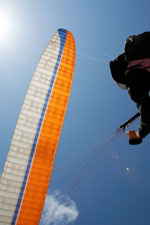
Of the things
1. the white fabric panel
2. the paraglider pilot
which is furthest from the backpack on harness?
the white fabric panel

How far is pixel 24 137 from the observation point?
6.75m

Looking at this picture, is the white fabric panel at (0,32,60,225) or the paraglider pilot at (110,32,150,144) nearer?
the paraglider pilot at (110,32,150,144)

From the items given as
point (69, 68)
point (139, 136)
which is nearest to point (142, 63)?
point (139, 136)

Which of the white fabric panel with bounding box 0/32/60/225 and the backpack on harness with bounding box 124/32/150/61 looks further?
the white fabric panel with bounding box 0/32/60/225

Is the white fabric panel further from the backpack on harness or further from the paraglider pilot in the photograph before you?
the backpack on harness

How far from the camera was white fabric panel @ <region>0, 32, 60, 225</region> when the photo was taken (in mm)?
5945

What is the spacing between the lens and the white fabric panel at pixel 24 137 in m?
5.95

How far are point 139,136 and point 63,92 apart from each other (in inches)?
214

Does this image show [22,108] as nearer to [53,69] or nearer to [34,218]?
[53,69]

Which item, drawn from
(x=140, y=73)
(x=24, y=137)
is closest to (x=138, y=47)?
(x=140, y=73)

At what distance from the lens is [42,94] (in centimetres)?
752

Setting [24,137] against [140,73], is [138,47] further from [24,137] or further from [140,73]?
[24,137]

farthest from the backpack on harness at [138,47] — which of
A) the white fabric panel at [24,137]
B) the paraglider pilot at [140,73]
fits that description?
the white fabric panel at [24,137]

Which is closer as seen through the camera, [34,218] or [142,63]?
[142,63]
